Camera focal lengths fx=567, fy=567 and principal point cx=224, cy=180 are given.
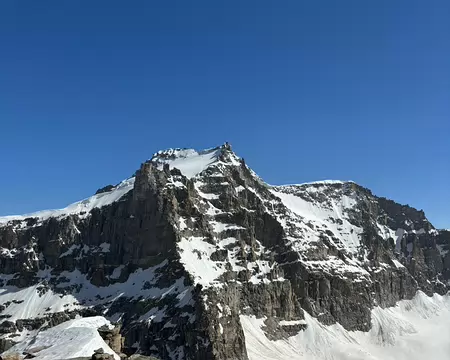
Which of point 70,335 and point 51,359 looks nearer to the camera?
point 51,359

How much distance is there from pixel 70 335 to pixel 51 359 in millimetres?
6116

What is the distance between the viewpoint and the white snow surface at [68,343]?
6184 centimetres

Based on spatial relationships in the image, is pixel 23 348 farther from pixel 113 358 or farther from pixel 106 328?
pixel 113 358

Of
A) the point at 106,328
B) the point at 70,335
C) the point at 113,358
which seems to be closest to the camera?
the point at 113,358

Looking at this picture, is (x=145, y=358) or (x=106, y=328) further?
(x=106, y=328)

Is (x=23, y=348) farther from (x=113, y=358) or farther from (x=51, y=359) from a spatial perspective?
(x=113, y=358)

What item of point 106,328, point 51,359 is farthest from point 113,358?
point 106,328

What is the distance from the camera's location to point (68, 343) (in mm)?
64938

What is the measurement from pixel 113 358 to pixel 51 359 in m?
7.64

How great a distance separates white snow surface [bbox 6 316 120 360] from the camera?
6184cm

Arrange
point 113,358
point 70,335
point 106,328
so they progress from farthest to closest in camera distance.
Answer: point 106,328
point 70,335
point 113,358

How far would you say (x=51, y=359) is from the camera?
6103 centimetres

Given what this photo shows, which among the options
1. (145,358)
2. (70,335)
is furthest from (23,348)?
(145,358)

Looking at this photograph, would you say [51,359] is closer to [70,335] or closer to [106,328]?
[70,335]
